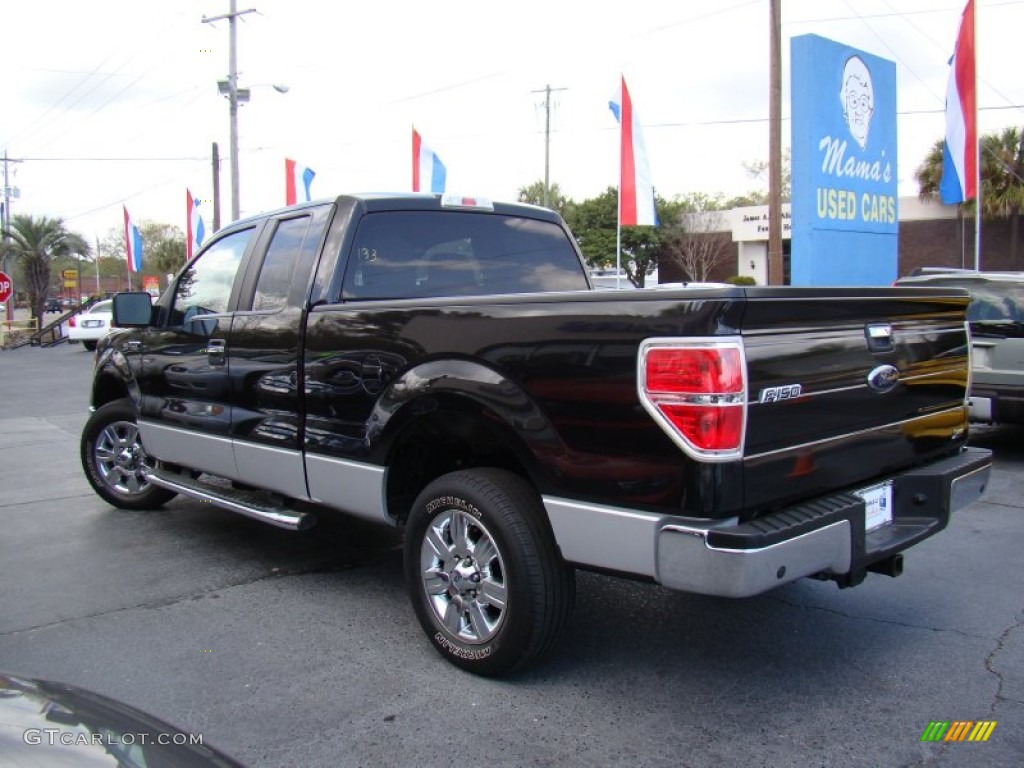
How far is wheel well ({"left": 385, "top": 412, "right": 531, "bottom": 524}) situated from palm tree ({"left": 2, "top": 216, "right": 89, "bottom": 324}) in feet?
121

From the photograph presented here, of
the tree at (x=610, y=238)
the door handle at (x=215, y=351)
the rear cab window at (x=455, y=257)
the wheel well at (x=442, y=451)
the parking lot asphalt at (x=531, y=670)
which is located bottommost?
the parking lot asphalt at (x=531, y=670)

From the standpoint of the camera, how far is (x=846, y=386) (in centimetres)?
329

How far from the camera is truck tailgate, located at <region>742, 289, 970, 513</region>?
9.56 feet

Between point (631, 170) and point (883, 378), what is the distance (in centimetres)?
1328

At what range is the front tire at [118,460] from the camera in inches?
246

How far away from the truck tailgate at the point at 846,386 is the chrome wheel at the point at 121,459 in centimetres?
480

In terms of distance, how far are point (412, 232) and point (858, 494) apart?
2631 millimetres

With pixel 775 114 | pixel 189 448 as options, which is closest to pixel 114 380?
pixel 189 448

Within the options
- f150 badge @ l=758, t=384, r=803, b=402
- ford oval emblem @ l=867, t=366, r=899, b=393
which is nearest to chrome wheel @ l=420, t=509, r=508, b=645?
f150 badge @ l=758, t=384, r=803, b=402

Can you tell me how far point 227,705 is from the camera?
3.36m

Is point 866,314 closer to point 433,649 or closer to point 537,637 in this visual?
point 537,637

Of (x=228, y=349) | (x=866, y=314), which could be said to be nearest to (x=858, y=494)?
(x=866, y=314)

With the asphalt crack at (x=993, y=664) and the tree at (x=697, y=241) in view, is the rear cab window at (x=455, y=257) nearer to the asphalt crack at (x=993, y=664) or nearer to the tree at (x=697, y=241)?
the asphalt crack at (x=993, y=664)

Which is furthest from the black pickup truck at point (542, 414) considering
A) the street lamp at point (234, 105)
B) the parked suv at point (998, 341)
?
the street lamp at point (234, 105)
